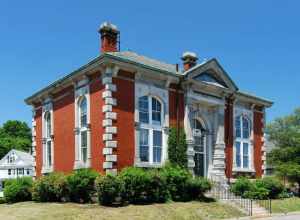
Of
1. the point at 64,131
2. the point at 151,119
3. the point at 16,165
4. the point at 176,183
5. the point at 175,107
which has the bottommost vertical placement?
the point at 16,165

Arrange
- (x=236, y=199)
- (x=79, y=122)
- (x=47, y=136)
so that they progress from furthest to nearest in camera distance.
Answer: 1. (x=47, y=136)
2. (x=79, y=122)
3. (x=236, y=199)

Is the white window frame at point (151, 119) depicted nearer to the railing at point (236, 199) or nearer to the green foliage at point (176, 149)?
the green foliage at point (176, 149)

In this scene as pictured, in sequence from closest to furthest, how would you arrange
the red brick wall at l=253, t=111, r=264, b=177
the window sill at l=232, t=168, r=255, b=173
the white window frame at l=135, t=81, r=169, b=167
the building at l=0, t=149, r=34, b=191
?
1. the white window frame at l=135, t=81, r=169, b=167
2. the window sill at l=232, t=168, r=255, b=173
3. the red brick wall at l=253, t=111, r=264, b=177
4. the building at l=0, t=149, r=34, b=191

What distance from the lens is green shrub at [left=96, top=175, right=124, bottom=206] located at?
19.9 metres

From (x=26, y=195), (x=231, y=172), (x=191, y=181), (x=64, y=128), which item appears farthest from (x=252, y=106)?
(x=26, y=195)

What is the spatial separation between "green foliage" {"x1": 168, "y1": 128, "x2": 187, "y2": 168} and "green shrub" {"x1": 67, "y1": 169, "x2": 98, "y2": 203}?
5.39 metres

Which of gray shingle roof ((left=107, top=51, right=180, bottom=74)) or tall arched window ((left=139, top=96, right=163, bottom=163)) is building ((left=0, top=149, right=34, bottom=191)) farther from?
tall arched window ((left=139, top=96, right=163, bottom=163))

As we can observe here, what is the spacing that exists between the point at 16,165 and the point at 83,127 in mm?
57021

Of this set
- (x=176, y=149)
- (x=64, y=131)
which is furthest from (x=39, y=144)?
(x=176, y=149)

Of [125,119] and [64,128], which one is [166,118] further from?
[64,128]

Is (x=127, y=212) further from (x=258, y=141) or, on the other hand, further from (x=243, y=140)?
(x=258, y=141)

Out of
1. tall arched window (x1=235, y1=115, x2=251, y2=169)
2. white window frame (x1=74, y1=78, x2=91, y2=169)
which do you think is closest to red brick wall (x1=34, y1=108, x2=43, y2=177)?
white window frame (x1=74, y1=78, x2=91, y2=169)

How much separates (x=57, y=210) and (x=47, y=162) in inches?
433

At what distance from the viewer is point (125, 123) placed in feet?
77.1
